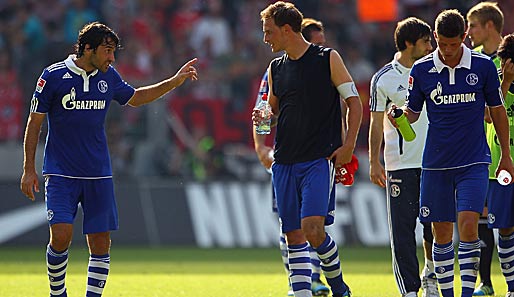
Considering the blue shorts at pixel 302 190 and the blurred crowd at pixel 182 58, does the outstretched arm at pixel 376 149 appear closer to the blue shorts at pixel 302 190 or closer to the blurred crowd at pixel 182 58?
the blue shorts at pixel 302 190

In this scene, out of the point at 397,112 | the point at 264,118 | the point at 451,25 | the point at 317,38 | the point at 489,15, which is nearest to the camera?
the point at 451,25

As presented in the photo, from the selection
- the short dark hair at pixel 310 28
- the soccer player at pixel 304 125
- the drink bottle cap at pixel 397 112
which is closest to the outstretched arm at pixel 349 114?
the soccer player at pixel 304 125

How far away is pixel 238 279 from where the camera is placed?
13320 millimetres

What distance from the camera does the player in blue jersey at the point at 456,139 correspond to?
8867 mm

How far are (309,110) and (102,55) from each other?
1.83 metres

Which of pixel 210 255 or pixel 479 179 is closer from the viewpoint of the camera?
pixel 479 179

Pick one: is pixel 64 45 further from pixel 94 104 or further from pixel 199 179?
pixel 94 104

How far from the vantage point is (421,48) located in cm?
998

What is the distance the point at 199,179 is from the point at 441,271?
32.3 ft

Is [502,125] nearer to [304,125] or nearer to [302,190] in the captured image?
[304,125]

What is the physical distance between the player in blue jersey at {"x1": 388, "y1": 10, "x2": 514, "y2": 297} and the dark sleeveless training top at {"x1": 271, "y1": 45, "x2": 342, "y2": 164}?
0.55 m

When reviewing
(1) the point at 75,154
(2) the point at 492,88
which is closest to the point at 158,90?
(1) the point at 75,154

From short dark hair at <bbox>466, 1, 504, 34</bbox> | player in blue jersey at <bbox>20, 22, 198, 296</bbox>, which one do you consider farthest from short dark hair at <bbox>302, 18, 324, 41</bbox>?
player in blue jersey at <bbox>20, 22, 198, 296</bbox>

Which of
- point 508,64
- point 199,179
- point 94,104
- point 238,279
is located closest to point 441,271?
point 508,64
